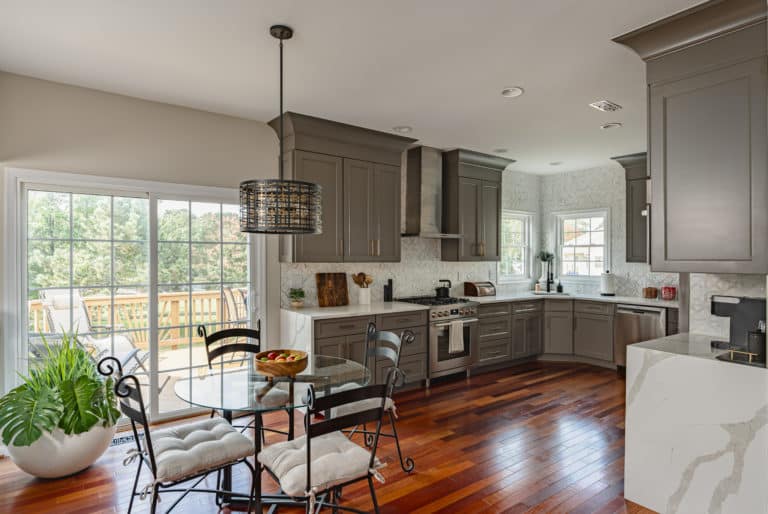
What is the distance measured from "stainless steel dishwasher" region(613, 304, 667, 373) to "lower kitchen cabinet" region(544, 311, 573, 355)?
61 cm

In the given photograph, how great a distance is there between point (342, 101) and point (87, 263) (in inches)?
96.7

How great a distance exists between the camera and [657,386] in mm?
2488

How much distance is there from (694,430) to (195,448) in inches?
101

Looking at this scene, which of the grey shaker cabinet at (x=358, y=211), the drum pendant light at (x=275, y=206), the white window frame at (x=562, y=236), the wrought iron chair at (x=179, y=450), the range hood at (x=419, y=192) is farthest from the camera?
the white window frame at (x=562, y=236)

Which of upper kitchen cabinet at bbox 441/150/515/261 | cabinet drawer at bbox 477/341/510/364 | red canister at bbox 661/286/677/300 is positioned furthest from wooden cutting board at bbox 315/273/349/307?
red canister at bbox 661/286/677/300

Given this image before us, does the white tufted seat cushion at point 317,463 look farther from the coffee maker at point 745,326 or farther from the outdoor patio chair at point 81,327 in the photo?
the coffee maker at point 745,326

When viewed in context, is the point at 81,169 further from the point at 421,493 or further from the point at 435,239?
the point at 435,239

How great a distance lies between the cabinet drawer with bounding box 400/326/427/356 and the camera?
15.4ft

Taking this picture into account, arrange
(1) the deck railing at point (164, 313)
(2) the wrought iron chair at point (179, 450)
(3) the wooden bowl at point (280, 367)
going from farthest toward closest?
1. (1) the deck railing at point (164, 313)
2. (3) the wooden bowl at point (280, 367)
3. (2) the wrought iron chair at point (179, 450)

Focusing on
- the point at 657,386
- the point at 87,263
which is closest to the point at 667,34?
the point at 657,386

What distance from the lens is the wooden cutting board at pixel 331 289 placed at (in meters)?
4.73

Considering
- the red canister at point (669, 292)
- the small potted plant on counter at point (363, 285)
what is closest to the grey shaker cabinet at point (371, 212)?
the small potted plant on counter at point (363, 285)

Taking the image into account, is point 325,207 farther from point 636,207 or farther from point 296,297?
point 636,207

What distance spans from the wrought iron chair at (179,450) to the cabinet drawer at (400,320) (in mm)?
2126
